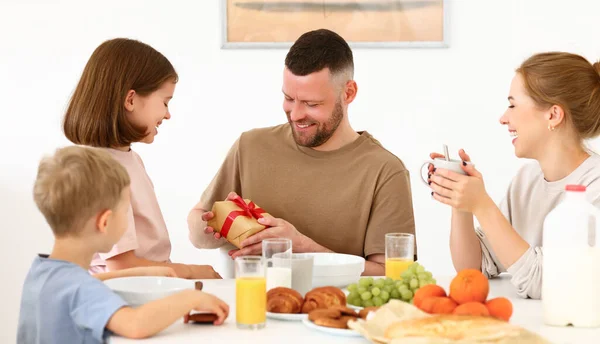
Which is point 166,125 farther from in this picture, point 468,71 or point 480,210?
point 480,210

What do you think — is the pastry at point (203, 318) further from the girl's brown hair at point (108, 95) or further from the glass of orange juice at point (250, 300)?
the girl's brown hair at point (108, 95)

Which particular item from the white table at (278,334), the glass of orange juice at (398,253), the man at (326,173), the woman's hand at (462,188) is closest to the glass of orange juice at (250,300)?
the white table at (278,334)

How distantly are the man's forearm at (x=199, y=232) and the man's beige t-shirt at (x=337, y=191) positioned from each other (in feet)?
0.67

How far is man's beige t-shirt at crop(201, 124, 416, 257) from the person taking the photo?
254 cm

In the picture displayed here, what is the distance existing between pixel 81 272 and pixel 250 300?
0.34 metres

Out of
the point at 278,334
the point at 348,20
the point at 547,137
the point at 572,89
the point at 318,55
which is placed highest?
the point at 348,20

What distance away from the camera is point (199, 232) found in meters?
2.44

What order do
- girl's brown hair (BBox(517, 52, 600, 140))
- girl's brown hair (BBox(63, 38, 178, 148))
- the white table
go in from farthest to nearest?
girl's brown hair (BBox(63, 38, 178, 148)) < girl's brown hair (BBox(517, 52, 600, 140)) < the white table

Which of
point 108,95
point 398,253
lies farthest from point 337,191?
point 108,95

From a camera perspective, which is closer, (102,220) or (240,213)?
(102,220)

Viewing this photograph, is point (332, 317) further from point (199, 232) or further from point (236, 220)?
point (199, 232)

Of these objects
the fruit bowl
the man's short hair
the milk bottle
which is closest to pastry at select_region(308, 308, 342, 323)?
the fruit bowl

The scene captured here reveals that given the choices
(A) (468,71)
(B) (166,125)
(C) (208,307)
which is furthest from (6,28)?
(C) (208,307)

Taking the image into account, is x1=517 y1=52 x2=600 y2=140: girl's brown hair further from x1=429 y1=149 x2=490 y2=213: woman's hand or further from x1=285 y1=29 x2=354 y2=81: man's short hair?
x1=285 y1=29 x2=354 y2=81: man's short hair
